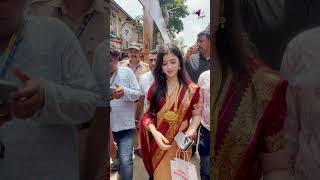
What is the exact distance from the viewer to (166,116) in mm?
2799

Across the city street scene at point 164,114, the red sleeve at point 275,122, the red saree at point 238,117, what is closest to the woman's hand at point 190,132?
the city street scene at point 164,114

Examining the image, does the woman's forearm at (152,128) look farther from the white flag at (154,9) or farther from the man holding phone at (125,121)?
the white flag at (154,9)

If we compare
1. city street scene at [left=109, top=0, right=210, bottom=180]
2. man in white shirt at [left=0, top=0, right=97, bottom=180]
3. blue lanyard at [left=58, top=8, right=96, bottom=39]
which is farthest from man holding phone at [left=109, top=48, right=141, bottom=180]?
man in white shirt at [left=0, top=0, right=97, bottom=180]

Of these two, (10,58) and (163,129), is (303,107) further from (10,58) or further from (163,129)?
(163,129)

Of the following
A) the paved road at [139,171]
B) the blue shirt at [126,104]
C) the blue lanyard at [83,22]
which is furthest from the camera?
the paved road at [139,171]

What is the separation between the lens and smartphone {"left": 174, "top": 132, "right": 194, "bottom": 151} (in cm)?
277

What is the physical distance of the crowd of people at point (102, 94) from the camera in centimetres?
125

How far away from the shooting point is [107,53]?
Result: 1.61 metres

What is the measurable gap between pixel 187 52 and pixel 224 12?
223cm

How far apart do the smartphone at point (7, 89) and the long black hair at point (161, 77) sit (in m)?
1.69

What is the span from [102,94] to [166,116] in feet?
4.17

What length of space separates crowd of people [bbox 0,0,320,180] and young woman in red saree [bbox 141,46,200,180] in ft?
3.26

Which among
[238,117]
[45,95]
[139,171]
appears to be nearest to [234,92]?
[238,117]

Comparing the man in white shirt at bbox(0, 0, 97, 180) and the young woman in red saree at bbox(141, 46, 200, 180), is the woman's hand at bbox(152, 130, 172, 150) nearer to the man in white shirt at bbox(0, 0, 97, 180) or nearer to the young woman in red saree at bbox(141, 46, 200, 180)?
the young woman in red saree at bbox(141, 46, 200, 180)
